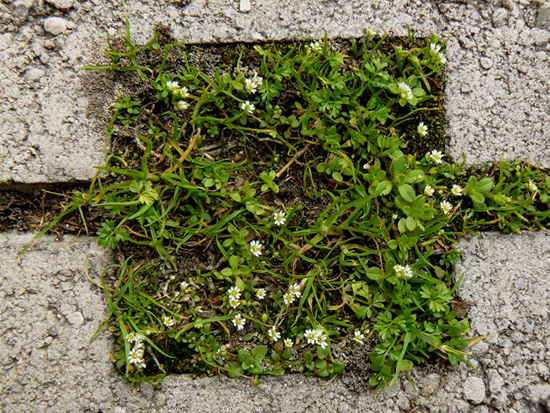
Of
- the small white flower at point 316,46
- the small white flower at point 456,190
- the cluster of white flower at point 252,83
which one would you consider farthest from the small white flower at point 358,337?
the small white flower at point 316,46

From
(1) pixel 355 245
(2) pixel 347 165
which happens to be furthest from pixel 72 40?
(1) pixel 355 245

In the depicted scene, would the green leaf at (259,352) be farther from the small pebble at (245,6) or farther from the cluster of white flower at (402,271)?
the small pebble at (245,6)

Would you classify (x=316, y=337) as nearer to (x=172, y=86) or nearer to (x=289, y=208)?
(x=289, y=208)

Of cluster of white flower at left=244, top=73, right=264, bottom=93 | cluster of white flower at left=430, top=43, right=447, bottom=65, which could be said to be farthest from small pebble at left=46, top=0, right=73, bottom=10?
cluster of white flower at left=430, top=43, right=447, bottom=65

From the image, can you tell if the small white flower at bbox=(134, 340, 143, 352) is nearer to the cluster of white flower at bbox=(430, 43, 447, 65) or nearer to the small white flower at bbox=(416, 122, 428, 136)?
the small white flower at bbox=(416, 122, 428, 136)

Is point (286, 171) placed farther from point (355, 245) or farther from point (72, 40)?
point (72, 40)

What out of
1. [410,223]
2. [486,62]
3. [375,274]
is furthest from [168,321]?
[486,62]
